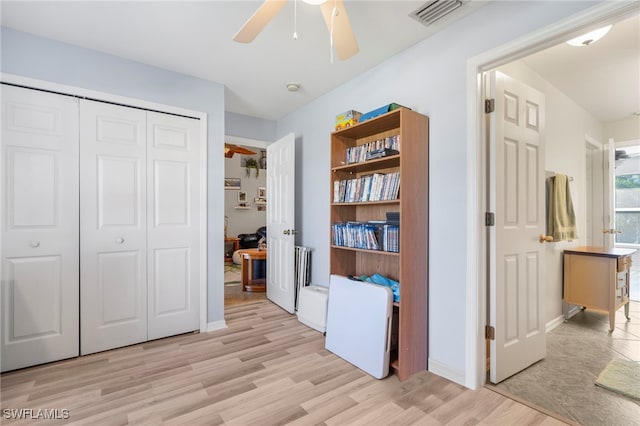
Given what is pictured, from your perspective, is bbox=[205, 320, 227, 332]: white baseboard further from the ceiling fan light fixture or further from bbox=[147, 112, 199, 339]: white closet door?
the ceiling fan light fixture

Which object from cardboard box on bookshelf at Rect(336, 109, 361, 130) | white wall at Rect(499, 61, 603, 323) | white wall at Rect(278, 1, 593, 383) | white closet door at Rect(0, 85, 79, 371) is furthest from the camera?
white wall at Rect(499, 61, 603, 323)

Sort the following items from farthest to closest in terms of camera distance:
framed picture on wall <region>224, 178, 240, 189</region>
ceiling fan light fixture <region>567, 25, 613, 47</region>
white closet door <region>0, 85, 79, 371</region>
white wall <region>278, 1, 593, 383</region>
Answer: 1. framed picture on wall <region>224, 178, 240, 189</region>
2. white closet door <region>0, 85, 79, 371</region>
3. ceiling fan light fixture <region>567, 25, 613, 47</region>
4. white wall <region>278, 1, 593, 383</region>

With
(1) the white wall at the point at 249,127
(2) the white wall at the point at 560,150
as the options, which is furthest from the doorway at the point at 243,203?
(2) the white wall at the point at 560,150

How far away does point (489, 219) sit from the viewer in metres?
1.98

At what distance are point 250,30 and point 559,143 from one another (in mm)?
3407

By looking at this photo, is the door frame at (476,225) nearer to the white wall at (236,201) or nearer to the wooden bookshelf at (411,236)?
the wooden bookshelf at (411,236)

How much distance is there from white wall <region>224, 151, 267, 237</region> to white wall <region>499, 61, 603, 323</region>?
645cm

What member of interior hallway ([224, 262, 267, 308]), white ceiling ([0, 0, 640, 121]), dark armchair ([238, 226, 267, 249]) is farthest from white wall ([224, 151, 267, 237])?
white ceiling ([0, 0, 640, 121])

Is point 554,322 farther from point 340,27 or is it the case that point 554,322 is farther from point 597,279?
point 340,27

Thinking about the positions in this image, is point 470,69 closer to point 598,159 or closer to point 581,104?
point 581,104

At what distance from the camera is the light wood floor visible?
1668 mm

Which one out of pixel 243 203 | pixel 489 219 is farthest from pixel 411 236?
pixel 243 203

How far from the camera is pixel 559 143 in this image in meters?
3.21

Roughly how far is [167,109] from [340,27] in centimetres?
200
